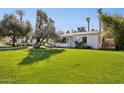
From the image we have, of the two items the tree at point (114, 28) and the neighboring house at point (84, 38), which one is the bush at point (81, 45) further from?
the tree at point (114, 28)

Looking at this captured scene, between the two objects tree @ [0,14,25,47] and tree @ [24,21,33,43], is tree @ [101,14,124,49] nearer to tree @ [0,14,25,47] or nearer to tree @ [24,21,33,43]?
tree @ [24,21,33,43]

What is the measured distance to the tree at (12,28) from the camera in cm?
2316

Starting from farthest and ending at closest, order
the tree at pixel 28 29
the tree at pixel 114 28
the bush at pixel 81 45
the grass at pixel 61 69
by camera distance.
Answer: the bush at pixel 81 45, the tree at pixel 28 29, the tree at pixel 114 28, the grass at pixel 61 69

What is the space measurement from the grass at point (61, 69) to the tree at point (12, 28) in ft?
36.0

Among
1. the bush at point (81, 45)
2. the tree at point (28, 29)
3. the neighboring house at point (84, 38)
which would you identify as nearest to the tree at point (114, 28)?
the neighboring house at point (84, 38)

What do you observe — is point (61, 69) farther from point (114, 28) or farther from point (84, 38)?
point (84, 38)

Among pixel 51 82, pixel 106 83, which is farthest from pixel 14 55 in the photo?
pixel 106 83

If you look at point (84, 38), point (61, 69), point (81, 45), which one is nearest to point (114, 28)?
point (81, 45)

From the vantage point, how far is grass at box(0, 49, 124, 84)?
904cm

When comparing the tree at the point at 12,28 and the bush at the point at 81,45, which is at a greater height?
the tree at the point at 12,28

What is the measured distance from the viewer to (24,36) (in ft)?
81.4

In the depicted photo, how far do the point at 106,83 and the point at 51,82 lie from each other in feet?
5.45

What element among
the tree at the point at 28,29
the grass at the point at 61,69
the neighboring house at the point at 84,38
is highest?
the tree at the point at 28,29

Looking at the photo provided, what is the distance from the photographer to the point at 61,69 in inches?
400
